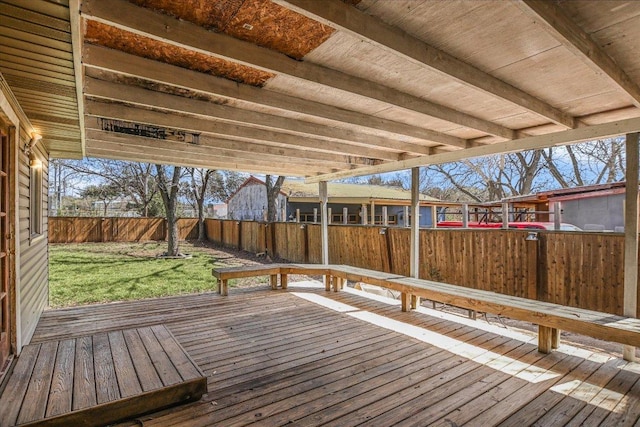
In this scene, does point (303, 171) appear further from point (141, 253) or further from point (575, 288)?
point (141, 253)

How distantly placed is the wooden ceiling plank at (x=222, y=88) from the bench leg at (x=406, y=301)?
216 cm

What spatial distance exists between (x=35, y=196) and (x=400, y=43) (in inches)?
187

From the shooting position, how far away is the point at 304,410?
91.3 inches

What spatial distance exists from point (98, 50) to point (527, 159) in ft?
69.3

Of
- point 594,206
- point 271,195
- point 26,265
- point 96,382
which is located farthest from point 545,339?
point 271,195

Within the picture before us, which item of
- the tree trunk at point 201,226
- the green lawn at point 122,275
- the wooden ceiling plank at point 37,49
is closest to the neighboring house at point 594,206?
the green lawn at point 122,275

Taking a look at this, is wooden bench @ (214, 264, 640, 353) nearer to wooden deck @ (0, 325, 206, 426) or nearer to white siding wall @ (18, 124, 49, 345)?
white siding wall @ (18, 124, 49, 345)

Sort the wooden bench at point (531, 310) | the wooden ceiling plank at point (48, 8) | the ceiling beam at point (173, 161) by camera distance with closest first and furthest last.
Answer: the wooden ceiling plank at point (48, 8), the wooden bench at point (531, 310), the ceiling beam at point (173, 161)

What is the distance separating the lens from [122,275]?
319 inches

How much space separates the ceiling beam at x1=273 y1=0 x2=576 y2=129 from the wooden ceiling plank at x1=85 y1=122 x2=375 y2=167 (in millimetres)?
2796

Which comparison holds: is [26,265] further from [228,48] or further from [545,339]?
[545,339]

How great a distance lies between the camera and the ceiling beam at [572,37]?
151 cm

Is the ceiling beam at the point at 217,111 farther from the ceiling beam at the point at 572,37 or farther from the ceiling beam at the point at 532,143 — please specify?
the ceiling beam at the point at 572,37

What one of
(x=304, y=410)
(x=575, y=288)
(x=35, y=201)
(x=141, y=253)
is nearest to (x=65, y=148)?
(x=35, y=201)
